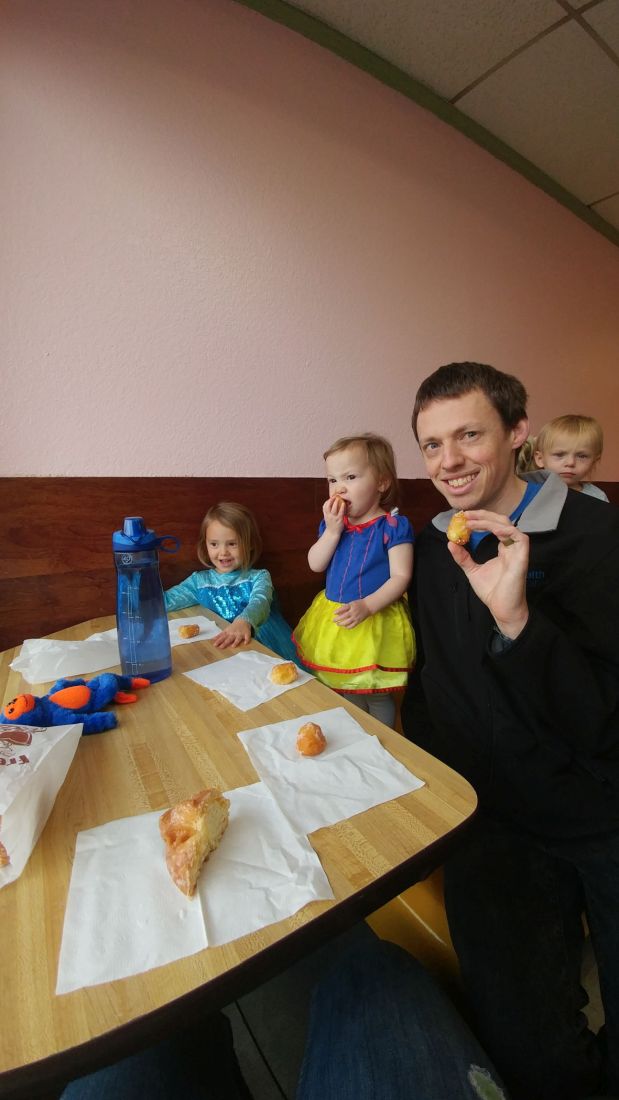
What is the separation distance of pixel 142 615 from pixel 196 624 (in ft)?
1.14

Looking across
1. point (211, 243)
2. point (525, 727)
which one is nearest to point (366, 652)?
point (525, 727)

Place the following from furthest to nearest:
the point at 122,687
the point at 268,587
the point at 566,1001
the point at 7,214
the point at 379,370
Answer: the point at 379,370 → the point at 268,587 → the point at 7,214 → the point at 122,687 → the point at 566,1001

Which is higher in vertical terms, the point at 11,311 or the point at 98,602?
the point at 11,311

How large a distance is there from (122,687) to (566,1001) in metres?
0.91

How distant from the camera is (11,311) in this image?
1.26 m

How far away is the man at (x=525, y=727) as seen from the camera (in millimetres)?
705

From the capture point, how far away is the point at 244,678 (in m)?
0.92

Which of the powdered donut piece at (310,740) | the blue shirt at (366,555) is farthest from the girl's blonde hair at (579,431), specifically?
the powdered donut piece at (310,740)

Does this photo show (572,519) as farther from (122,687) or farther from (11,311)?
(11,311)

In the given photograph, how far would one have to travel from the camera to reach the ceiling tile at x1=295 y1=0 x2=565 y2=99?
152 cm

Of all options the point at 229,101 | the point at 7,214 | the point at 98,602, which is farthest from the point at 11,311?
the point at 229,101

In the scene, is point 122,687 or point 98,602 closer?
point 122,687

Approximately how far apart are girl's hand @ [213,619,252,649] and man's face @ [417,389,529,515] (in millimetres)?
610

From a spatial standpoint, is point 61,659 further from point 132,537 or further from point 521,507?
point 521,507
